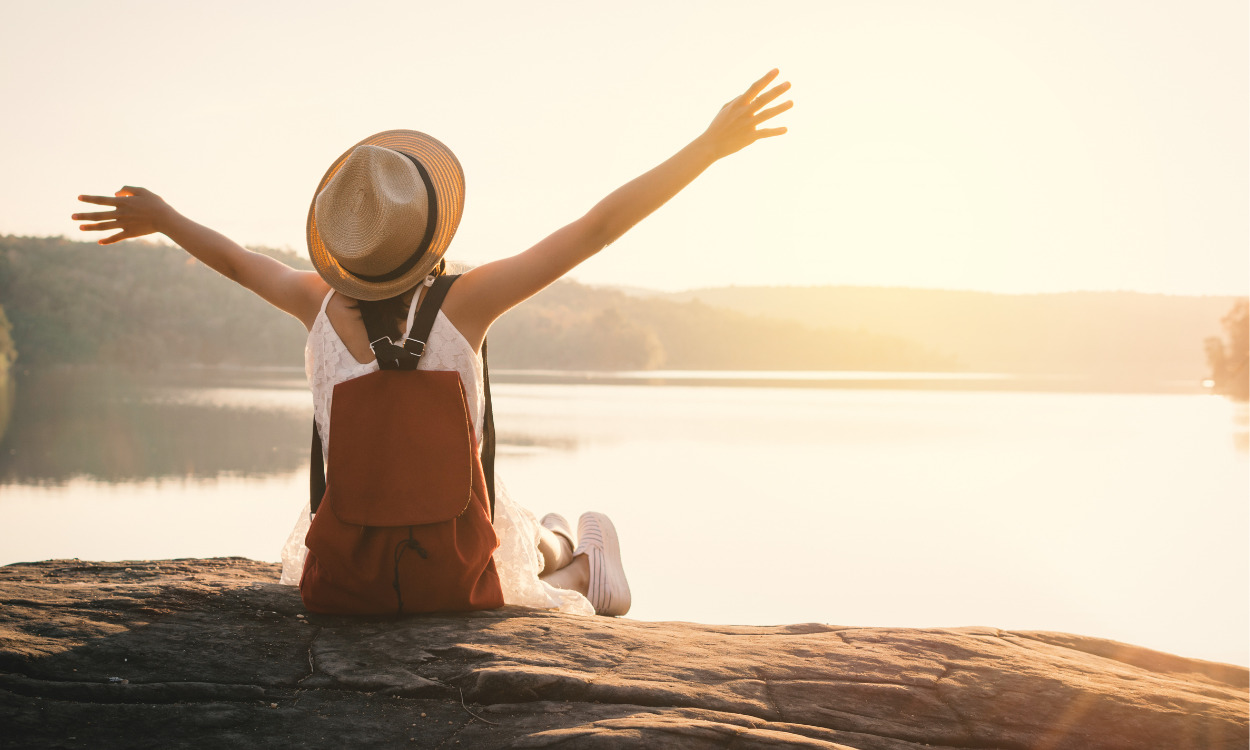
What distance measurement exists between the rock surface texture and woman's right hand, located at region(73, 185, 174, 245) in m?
0.97

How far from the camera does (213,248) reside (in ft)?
7.51

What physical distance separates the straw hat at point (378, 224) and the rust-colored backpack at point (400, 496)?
91 millimetres

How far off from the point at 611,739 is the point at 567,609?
1.30m

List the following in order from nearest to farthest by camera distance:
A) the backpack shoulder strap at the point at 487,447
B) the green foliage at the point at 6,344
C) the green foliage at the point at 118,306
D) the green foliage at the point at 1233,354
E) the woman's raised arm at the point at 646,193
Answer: the woman's raised arm at the point at 646,193 → the backpack shoulder strap at the point at 487,447 → the green foliage at the point at 1233,354 → the green foliage at the point at 6,344 → the green foliage at the point at 118,306

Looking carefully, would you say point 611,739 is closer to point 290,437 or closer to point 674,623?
point 674,623

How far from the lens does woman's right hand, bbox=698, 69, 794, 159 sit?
1.89 meters

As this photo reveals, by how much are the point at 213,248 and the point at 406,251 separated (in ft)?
2.16

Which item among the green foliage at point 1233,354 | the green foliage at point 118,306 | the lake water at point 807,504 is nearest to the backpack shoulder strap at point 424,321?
the lake water at point 807,504

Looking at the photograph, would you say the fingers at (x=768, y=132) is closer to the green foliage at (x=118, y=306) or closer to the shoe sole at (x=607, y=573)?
the shoe sole at (x=607, y=573)

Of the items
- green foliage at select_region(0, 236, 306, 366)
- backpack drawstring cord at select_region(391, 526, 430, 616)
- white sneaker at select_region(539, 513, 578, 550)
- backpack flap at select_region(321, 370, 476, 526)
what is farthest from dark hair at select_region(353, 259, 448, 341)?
green foliage at select_region(0, 236, 306, 366)

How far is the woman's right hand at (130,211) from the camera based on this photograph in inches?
92.0

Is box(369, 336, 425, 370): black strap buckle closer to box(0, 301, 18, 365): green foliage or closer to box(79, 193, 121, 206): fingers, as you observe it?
box(79, 193, 121, 206): fingers

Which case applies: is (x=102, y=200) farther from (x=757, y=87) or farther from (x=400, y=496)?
(x=757, y=87)

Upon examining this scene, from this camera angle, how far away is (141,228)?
2.40 m
